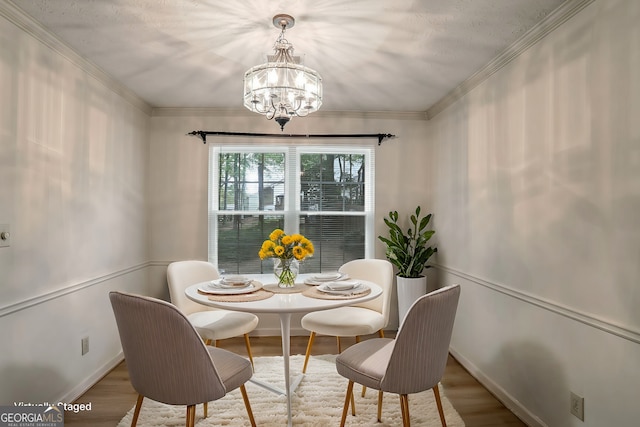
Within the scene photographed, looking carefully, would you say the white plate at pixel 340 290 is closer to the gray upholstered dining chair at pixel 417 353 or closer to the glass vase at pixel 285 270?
the glass vase at pixel 285 270

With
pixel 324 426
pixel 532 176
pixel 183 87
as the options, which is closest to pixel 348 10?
pixel 532 176

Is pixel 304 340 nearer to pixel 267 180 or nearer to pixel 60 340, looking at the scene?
pixel 267 180

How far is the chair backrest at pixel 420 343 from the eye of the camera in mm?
1684

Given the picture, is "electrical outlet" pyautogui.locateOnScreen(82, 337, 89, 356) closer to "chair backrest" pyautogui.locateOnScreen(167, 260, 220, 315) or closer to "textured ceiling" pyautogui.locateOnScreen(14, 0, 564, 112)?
"chair backrest" pyautogui.locateOnScreen(167, 260, 220, 315)

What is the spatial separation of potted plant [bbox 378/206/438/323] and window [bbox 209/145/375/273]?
33cm

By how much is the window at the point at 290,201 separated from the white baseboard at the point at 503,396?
A: 1443 mm

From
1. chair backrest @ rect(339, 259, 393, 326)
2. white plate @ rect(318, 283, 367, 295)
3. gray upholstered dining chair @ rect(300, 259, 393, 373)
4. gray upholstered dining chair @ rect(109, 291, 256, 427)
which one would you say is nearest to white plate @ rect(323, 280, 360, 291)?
white plate @ rect(318, 283, 367, 295)

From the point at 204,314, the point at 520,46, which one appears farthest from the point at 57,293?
the point at 520,46

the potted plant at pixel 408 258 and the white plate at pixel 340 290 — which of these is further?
the potted plant at pixel 408 258

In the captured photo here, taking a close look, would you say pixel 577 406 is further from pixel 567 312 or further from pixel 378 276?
pixel 378 276

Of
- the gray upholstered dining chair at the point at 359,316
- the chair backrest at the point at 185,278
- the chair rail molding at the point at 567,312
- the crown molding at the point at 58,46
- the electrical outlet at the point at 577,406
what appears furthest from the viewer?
the chair backrest at the point at 185,278

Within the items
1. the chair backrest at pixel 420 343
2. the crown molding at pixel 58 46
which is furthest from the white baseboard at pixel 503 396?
the crown molding at pixel 58 46

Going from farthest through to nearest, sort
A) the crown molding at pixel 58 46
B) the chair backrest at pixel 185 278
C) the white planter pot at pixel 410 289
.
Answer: the white planter pot at pixel 410 289
the chair backrest at pixel 185 278
the crown molding at pixel 58 46

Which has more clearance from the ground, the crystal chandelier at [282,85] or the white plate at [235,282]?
the crystal chandelier at [282,85]
